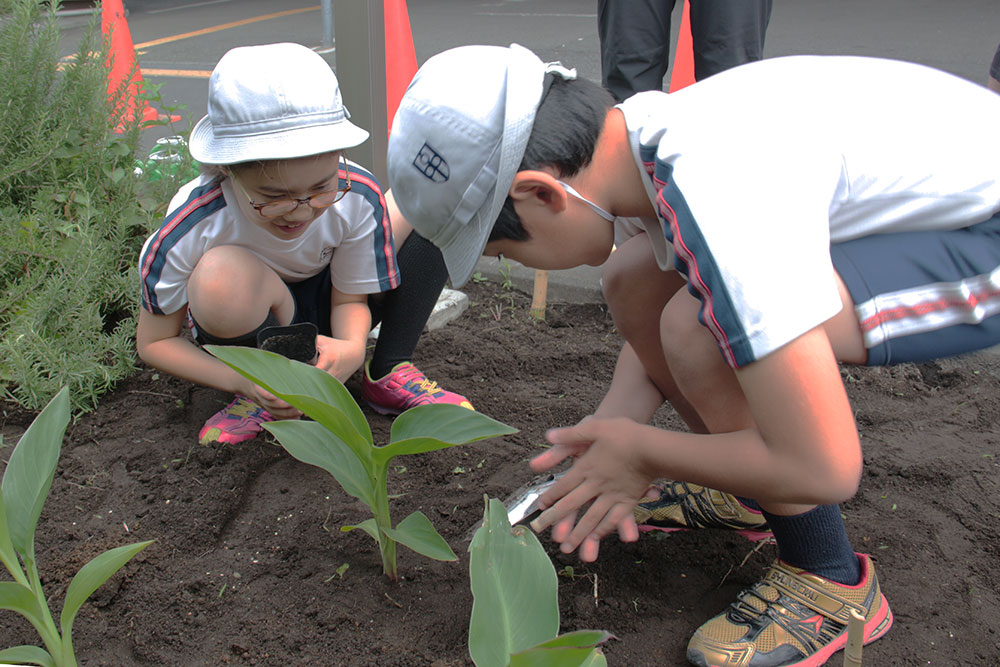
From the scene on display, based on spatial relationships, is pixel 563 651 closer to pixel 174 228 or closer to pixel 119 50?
pixel 174 228

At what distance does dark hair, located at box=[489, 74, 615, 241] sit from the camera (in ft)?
3.84

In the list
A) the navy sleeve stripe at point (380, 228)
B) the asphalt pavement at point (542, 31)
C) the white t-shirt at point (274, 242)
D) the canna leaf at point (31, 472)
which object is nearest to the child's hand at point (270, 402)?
the white t-shirt at point (274, 242)

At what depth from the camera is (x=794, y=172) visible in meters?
1.07

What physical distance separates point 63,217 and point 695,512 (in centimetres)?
165

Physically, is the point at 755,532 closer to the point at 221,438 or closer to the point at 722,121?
the point at 722,121

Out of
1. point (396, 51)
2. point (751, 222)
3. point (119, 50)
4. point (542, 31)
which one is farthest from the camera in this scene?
point (542, 31)

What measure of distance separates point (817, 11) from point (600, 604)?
7.28m

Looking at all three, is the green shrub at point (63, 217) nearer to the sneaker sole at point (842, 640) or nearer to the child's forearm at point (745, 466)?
the child's forearm at point (745, 466)

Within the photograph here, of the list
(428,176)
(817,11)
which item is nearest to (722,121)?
(428,176)

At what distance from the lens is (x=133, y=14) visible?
9.51m

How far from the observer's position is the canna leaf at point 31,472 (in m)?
1.12

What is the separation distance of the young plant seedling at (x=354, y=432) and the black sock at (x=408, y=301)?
0.66 metres

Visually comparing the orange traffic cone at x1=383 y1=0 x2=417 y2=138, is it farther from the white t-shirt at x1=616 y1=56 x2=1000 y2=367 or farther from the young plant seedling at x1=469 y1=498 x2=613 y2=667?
the young plant seedling at x1=469 y1=498 x2=613 y2=667

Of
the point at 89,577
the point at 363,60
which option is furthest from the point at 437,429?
the point at 363,60
